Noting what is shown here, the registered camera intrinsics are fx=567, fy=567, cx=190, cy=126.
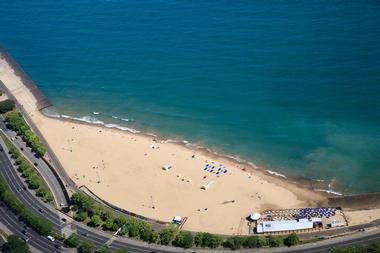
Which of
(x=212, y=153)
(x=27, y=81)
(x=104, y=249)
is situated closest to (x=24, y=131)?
(x=27, y=81)

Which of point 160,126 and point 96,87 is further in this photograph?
point 96,87

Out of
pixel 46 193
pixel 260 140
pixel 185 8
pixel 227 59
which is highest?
pixel 185 8

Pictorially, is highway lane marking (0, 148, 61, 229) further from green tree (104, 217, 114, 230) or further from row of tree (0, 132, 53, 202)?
green tree (104, 217, 114, 230)

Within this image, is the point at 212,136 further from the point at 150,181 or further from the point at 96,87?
the point at 96,87

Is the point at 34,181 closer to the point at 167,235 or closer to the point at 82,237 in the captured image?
the point at 82,237

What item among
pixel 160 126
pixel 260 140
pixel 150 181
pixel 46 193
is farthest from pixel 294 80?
pixel 46 193

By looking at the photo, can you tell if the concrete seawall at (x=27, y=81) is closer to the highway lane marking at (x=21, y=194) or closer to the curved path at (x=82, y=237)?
the highway lane marking at (x=21, y=194)

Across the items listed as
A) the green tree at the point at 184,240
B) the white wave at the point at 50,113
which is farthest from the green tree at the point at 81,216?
the white wave at the point at 50,113
